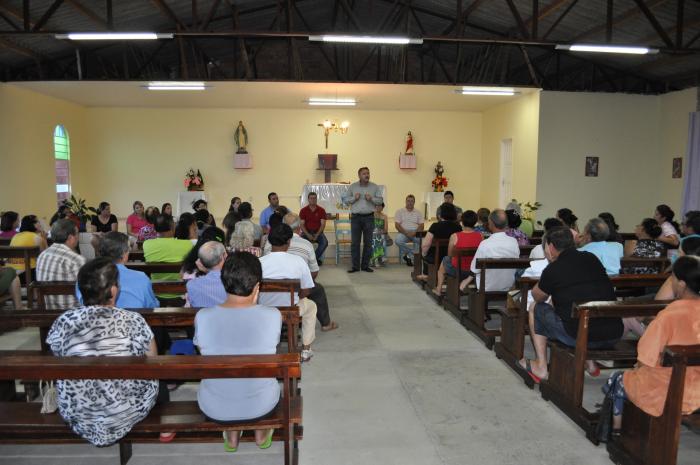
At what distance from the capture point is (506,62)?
11.5 m

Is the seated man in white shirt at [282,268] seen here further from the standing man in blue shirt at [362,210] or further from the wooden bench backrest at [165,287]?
the standing man in blue shirt at [362,210]

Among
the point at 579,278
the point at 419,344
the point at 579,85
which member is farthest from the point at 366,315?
the point at 579,85

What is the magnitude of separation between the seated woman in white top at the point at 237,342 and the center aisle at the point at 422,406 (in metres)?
0.66

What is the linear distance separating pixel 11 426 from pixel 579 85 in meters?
12.8

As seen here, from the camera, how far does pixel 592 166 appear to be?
11.8 meters

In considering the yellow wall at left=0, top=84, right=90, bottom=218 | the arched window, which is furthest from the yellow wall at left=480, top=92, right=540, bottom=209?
the arched window

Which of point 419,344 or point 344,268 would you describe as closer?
point 419,344

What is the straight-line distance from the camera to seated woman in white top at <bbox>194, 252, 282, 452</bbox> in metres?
2.61

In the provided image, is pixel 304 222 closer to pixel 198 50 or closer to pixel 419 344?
pixel 419 344

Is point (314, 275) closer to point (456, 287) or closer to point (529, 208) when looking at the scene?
point (456, 287)

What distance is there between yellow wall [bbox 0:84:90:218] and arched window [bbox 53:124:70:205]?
177mm

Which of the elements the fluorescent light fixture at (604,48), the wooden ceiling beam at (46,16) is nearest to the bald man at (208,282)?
the wooden ceiling beam at (46,16)

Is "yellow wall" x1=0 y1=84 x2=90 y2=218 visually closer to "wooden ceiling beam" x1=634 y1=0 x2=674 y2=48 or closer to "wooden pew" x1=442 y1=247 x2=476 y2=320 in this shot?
"wooden pew" x1=442 y1=247 x2=476 y2=320

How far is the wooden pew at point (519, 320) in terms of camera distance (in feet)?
14.1
